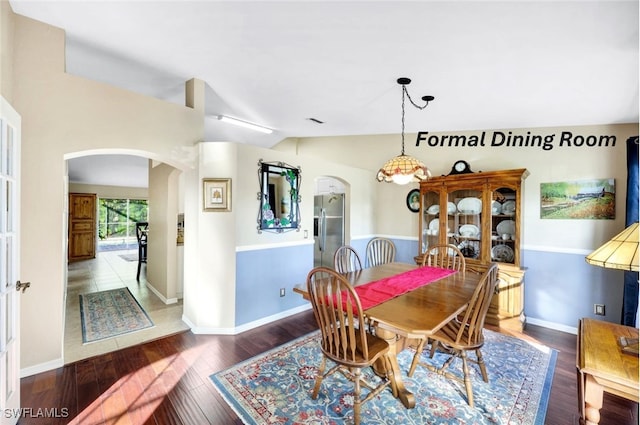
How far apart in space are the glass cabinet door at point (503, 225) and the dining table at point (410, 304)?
1024mm

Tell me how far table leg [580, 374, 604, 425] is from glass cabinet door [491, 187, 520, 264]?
2.44 m

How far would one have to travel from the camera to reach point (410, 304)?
2043mm

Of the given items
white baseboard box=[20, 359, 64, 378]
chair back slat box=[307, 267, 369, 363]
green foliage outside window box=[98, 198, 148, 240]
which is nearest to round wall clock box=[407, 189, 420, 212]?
chair back slat box=[307, 267, 369, 363]

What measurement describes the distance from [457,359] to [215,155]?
3.28m

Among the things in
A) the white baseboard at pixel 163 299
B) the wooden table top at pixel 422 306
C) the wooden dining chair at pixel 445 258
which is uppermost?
the wooden dining chair at pixel 445 258

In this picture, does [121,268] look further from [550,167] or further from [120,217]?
[550,167]

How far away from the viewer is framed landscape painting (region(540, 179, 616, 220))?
10.5 feet

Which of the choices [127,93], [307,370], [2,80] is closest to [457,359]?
[307,370]

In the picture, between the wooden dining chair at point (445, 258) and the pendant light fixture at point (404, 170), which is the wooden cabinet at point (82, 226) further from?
the wooden dining chair at point (445, 258)

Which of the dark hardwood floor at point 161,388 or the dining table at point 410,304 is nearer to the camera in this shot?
the dining table at point 410,304

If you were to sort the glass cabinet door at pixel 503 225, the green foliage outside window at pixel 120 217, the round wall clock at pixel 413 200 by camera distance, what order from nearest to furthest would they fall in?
the glass cabinet door at pixel 503 225
the round wall clock at pixel 413 200
the green foliage outside window at pixel 120 217

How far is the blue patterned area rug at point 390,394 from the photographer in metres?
1.92

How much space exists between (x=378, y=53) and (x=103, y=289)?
5.68m

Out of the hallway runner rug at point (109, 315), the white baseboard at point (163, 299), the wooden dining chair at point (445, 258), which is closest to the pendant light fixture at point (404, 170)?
the wooden dining chair at point (445, 258)
